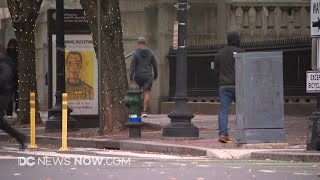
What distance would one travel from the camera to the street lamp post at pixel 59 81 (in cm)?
1892

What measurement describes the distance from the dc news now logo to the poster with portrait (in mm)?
6665

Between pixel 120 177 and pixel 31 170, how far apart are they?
159cm

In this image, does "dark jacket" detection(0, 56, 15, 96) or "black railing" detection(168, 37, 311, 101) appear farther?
"black railing" detection(168, 37, 311, 101)

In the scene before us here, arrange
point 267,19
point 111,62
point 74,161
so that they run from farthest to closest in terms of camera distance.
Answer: point 267,19 → point 111,62 → point 74,161

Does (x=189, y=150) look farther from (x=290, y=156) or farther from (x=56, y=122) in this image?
(x=56, y=122)

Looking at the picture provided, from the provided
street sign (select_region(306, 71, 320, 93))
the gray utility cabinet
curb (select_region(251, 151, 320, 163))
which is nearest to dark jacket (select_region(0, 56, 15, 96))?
the gray utility cabinet

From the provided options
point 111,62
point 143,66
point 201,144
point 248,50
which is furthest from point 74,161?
point 248,50

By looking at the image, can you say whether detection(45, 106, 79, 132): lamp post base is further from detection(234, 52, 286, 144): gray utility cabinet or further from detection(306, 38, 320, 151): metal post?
detection(306, 38, 320, 151): metal post

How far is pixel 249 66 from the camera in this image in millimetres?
14375

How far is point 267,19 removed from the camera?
26.7 meters

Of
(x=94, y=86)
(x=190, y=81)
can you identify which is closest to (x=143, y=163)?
(x=94, y=86)

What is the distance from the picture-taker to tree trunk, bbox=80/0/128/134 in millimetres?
17469

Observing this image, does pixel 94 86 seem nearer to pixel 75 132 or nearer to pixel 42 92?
pixel 75 132

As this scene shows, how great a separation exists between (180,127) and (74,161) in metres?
3.60
